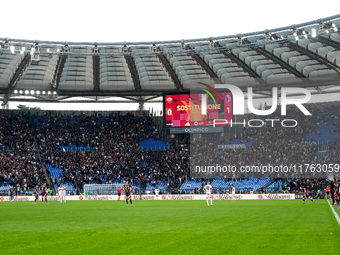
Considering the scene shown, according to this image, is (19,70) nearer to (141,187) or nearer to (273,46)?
(141,187)

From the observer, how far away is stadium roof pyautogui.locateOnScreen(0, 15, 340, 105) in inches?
2245

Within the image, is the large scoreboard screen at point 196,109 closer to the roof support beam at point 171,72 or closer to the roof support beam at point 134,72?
the roof support beam at point 171,72

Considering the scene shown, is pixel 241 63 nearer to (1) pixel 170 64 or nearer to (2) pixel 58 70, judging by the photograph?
(1) pixel 170 64

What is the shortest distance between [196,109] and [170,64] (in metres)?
8.16

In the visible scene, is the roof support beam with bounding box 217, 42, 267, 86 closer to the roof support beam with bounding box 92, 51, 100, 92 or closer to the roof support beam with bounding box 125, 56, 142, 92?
the roof support beam with bounding box 125, 56, 142, 92

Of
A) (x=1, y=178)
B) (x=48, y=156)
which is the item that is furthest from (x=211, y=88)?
(x=1, y=178)

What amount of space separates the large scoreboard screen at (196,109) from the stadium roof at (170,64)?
14.8ft

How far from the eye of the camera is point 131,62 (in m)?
66.8

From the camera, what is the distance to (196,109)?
63.0 metres

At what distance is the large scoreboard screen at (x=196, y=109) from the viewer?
61.4 metres

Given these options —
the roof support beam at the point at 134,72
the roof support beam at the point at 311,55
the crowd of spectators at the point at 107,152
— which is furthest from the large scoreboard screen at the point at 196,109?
the roof support beam at the point at 311,55

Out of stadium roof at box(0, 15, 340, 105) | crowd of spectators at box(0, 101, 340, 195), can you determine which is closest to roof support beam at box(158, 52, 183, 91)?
stadium roof at box(0, 15, 340, 105)

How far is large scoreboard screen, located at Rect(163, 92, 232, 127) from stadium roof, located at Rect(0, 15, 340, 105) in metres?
4.51

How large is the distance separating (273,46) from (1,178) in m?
39.6
